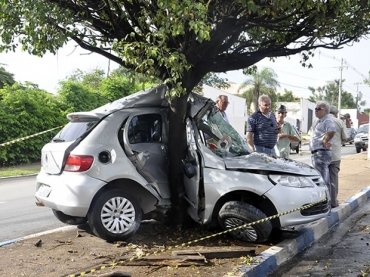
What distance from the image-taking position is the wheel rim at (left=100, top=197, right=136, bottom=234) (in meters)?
5.39

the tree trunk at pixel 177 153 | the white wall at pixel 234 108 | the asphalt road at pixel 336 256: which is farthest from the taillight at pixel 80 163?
the white wall at pixel 234 108

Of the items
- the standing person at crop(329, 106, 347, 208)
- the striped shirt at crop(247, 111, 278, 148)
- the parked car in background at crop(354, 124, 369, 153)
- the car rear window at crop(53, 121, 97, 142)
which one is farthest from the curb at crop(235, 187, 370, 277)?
the parked car in background at crop(354, 124, 369, 153)

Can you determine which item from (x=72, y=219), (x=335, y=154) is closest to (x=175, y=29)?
(x=72, y=219)

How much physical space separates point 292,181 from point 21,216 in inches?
199

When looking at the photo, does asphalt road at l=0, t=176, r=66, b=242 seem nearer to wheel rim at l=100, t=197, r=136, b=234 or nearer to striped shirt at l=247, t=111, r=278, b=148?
wheel rim at l=100, t=197, r=136, b=234

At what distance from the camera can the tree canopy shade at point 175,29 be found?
4.88m

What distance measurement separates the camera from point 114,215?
17.8 feet

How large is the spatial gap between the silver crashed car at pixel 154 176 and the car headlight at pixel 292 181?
0.04 ft

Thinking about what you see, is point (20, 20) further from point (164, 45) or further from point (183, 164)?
point (183, 164)

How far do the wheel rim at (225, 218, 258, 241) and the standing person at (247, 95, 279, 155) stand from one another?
6.65 feet

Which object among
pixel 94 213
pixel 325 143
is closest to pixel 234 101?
pixel 325 143

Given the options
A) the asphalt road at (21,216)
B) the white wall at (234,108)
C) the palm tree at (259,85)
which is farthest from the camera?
the palm tree at (259,85)

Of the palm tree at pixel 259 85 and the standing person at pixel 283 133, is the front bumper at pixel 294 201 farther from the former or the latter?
the palm tree at pixel 259 85

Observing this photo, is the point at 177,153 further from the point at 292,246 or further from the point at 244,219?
the point at 292,246
